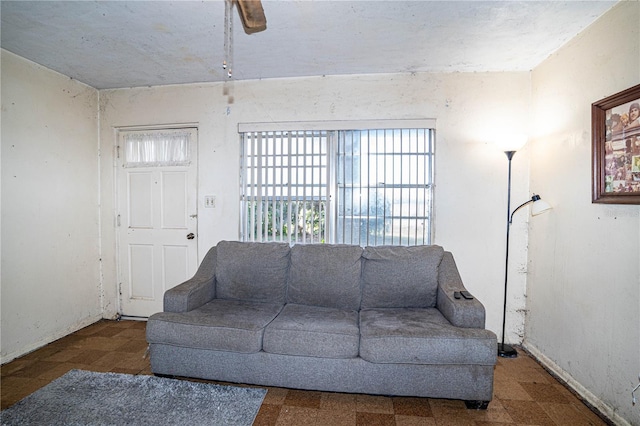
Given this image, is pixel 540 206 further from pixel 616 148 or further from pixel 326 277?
pixel 326 277

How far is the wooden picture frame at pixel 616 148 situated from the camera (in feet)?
5.52

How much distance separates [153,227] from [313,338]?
92.6 inches

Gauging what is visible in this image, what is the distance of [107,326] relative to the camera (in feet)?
10.1

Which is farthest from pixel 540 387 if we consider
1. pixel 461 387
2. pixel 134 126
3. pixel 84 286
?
pixel 134 126

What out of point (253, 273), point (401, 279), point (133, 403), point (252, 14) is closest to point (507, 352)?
point (401, 279)

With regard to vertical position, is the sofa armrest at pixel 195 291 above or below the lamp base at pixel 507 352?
above

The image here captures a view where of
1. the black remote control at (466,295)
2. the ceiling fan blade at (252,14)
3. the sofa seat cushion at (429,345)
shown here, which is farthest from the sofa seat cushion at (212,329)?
the ceiling fan blade at (252,14)


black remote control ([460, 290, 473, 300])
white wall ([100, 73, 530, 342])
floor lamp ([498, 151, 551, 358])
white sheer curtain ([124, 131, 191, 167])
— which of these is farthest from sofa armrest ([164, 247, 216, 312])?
floor lamp ([498, 151, 551, 358])

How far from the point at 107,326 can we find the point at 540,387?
153 inches

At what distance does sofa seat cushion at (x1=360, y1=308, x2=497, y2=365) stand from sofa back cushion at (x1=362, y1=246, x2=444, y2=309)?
43cm

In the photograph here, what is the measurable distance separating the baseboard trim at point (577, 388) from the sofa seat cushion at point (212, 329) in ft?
7.01

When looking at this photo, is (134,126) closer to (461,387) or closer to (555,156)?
(461,387)

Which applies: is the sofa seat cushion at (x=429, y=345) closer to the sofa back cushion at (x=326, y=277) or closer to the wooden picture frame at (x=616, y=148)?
the sofa back cushion at (x=326, y=277)

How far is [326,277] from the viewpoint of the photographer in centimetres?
243
